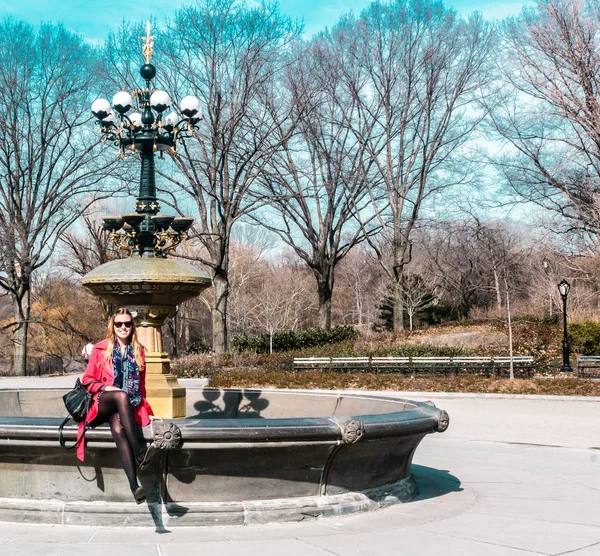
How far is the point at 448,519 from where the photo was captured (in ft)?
21.2

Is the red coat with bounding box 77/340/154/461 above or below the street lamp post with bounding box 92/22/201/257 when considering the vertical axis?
below

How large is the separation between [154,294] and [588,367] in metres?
18.6

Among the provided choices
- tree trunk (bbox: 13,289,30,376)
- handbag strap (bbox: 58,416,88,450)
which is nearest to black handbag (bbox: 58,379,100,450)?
handbag strap (bbox: 58,416,88,450)

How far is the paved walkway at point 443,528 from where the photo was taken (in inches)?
212

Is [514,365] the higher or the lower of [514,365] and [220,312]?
the lower

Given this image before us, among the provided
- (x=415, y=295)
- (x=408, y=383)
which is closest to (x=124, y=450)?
(x=408, y=383)

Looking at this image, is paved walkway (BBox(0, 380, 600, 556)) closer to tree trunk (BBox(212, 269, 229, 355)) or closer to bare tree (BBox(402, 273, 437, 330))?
tree trunk (BBox(212, 269, 229, 355))

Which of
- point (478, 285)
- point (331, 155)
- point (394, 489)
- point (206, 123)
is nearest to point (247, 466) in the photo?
point (394, 489)

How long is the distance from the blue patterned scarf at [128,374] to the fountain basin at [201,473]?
0.31 meters

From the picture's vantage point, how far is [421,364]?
26062 millimetres

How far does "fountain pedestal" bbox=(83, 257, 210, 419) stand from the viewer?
27.2ft

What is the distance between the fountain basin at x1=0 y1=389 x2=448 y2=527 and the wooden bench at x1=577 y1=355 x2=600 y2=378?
61.5 feet

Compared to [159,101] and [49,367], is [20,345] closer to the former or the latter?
[49,367]

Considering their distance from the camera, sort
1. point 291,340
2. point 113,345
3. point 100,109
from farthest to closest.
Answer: point 291,340 < point 100,109 < point 113,345
